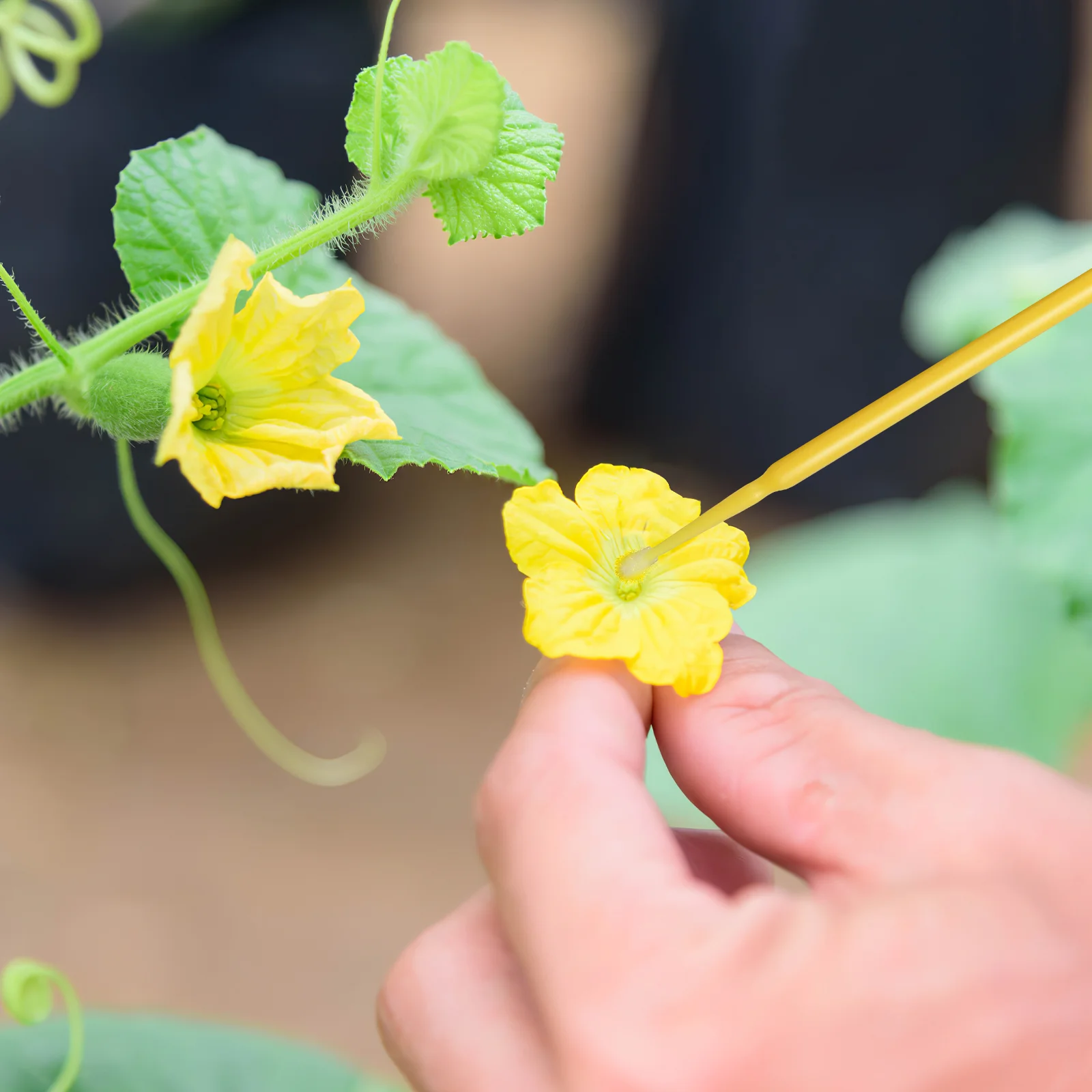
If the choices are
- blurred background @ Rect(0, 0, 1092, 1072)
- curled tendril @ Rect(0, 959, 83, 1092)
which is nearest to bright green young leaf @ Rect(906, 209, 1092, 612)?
curled tendril @ Rect(0, 959, 83, 1092)

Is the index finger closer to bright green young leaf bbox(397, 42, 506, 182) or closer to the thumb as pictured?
Result: the thumb

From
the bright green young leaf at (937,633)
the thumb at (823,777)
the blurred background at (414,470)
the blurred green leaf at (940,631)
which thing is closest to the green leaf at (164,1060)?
the thumb at (823,777)

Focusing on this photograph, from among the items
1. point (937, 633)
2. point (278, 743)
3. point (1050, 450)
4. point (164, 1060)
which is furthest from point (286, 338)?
point (278, 743)

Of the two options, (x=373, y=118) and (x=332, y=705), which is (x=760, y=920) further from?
(x=332, y=705)

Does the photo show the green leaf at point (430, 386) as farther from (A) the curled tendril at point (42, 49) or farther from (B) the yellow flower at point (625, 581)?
(A) the curled tendril at point (42, 49)

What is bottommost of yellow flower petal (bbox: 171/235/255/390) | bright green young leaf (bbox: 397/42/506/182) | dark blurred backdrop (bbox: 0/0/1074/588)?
yellow flower petal (bbox: 171/235/255/390)

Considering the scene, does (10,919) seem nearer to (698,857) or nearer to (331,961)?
(331,961)

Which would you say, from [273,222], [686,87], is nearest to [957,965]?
[273,222]
